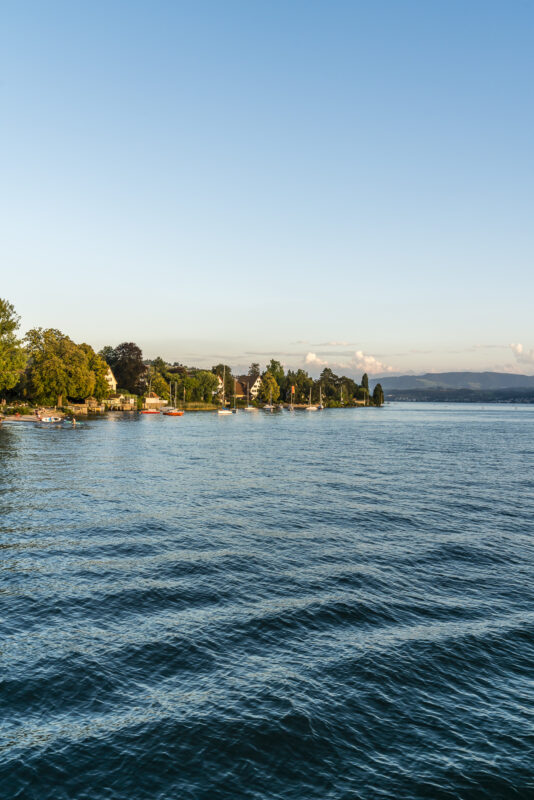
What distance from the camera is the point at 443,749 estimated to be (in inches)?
475

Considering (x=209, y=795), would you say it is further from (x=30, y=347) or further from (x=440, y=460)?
(x=30, y=347)

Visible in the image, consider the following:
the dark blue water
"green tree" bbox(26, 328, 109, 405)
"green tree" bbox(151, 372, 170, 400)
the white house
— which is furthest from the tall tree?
the dark blue water

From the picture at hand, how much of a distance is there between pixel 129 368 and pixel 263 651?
185308 millimetres

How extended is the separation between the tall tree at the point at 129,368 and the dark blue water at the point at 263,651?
15951 centimetres

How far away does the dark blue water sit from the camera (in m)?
11.4

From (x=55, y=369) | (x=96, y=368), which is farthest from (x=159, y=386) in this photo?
(x=55, y=369)

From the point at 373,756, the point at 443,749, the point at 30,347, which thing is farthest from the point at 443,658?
the point at 30,347

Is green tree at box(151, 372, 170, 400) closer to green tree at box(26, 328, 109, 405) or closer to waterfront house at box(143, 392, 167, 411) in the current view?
waterfront house at box(143, 392, 167, 411)

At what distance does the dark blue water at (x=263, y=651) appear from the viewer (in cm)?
1138

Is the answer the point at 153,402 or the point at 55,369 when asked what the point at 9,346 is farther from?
the point at 153,402

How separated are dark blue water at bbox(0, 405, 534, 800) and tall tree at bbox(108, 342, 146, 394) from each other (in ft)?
523

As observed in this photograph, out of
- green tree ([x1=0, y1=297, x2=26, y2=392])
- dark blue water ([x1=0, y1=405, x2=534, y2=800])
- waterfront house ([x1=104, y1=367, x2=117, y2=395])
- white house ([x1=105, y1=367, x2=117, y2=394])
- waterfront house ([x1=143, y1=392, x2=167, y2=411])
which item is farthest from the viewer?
Result: waterfront house ([x1=143, y1=392, x2=167, y2=411])

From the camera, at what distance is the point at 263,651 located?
1617cm

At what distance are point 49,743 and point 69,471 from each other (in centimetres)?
4152
